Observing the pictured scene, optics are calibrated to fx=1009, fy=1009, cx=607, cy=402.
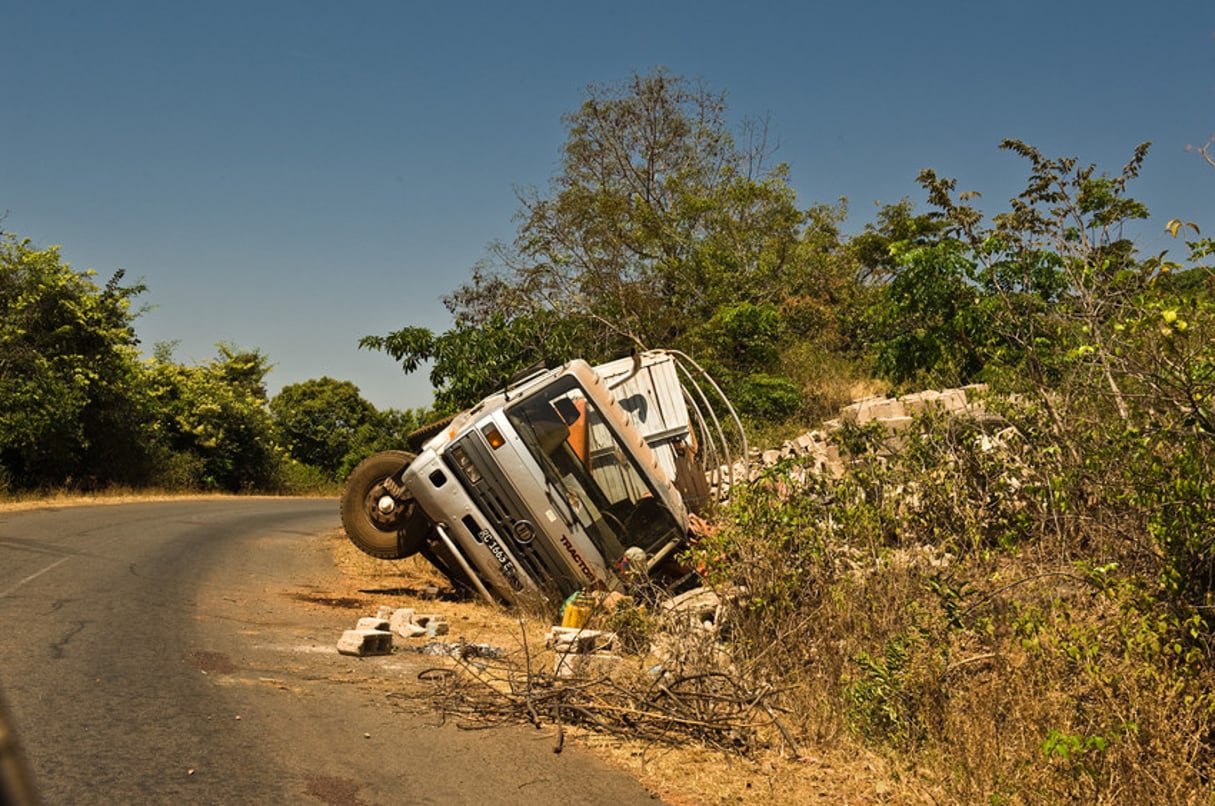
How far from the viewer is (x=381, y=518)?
477 inches

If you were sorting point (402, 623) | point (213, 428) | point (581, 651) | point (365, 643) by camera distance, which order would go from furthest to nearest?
1. point (213, 428)
2. point (402, 623)
3. point (365, 643)
4. point (581, 651)

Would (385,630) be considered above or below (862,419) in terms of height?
below

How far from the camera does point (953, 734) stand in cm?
589

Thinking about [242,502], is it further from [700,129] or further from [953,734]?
[953,734]

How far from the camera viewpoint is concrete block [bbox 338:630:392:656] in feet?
28.2

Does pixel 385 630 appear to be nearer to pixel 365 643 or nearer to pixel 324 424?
pixel 365 643

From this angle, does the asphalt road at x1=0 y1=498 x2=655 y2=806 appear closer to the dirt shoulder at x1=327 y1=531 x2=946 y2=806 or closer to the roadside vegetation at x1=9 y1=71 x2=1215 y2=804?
the dirt shoulder at x1=327 y1=531 x2=946 y2=806

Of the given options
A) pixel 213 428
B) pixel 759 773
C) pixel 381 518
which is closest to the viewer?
pixel 759 773

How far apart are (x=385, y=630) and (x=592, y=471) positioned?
258 centimetres

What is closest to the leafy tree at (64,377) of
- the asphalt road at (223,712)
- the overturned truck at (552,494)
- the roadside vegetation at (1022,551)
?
the asphalt road at (223,712)

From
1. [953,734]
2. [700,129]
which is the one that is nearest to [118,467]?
[700,129]

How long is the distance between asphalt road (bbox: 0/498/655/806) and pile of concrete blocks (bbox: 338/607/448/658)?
0.54ft

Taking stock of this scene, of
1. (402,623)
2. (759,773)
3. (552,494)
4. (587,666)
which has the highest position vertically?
(552,494)

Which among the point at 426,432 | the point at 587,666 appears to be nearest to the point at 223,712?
the point at 587,666
